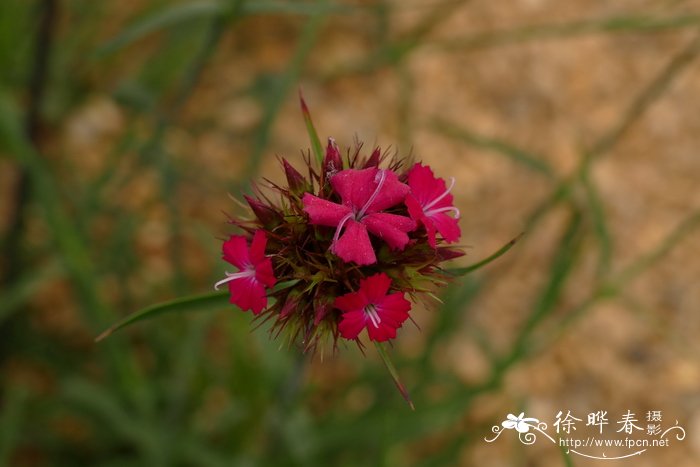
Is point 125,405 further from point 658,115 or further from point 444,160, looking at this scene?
point 658,115

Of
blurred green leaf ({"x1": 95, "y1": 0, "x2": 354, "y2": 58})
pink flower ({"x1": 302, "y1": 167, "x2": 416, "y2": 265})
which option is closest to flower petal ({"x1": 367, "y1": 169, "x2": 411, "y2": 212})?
pink flower ({"x1": 302, "y1": 167, "x2": 416, "y2": 265})

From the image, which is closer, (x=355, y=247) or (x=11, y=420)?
(x=355, y=247)

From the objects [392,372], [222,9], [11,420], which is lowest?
[11,420]

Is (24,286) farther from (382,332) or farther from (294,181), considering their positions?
(382,332)

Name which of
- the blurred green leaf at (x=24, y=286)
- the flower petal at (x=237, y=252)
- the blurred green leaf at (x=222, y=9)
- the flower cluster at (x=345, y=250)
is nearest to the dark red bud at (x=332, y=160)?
the flower cluster at (x=345, y=250)

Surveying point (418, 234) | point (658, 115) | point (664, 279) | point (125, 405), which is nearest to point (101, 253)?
point (125, 405)

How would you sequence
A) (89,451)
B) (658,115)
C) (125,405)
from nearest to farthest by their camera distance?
1. (125,405)
2. (89,451)
3. (658,115)

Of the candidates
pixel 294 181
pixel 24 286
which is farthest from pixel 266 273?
pixel 24 286

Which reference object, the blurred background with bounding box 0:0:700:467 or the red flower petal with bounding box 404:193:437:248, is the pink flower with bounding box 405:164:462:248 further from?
the blurred background with bounding box 0:0:700:467

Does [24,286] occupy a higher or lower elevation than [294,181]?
lower
